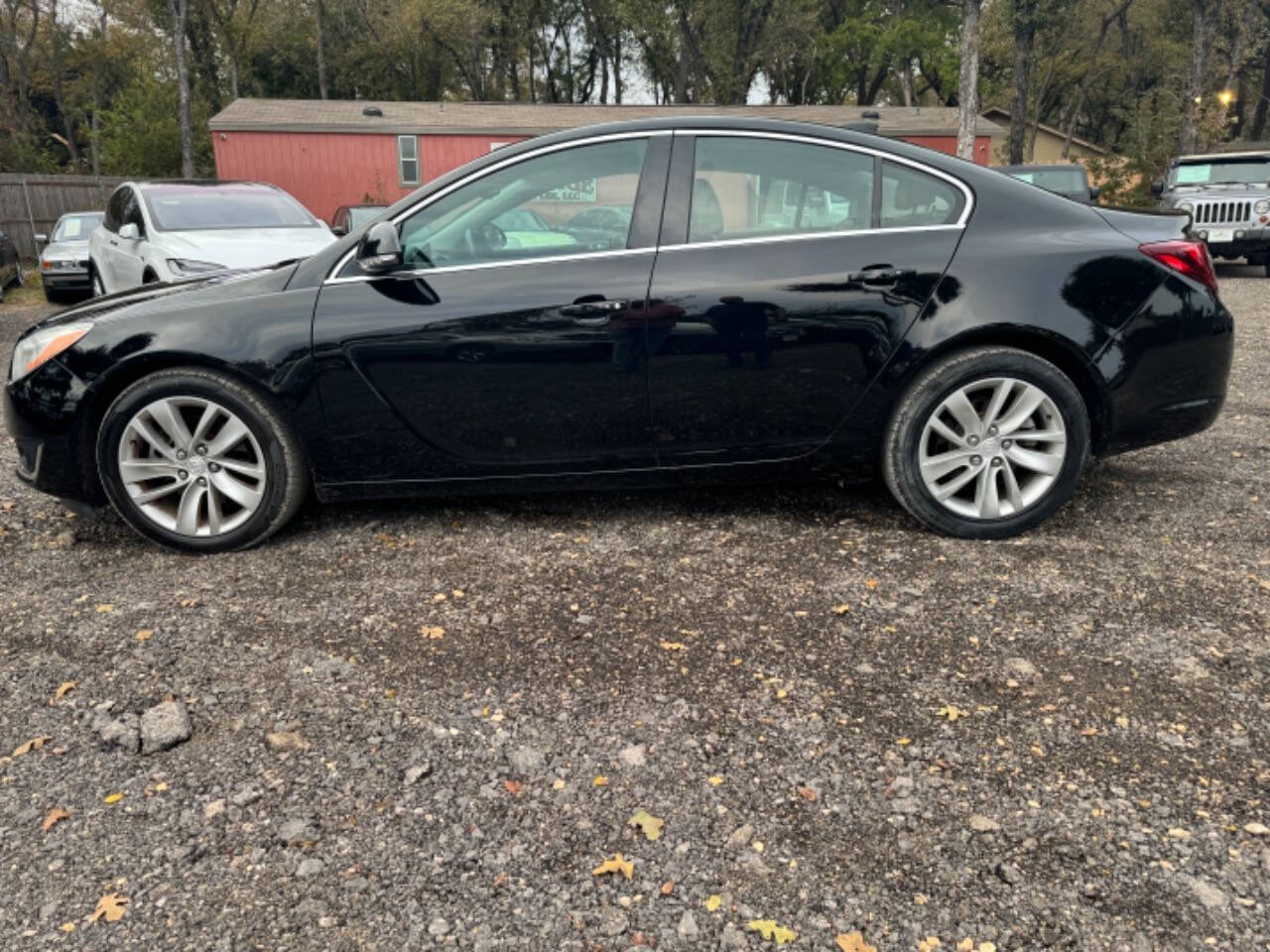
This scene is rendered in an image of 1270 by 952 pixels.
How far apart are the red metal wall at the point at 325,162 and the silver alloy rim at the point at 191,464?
26527 millimetres

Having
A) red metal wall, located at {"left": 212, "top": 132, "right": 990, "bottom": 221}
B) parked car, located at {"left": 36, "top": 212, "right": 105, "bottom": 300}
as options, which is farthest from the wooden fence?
red metal wall, located at {"left": 212, "top": 132, "right": 990, "bottom": 221}

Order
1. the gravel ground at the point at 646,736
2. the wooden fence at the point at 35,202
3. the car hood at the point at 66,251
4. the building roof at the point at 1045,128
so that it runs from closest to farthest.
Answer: the gravel ground at the point at 646,736, the car hood at the point at 66,251, the wooden fence at the point at 35,202, the building roof at the point at 1045,128

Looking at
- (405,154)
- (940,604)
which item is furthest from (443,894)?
(405,154)

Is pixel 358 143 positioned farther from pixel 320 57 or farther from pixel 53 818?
pixel 53 818

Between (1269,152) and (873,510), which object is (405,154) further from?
(873,510)

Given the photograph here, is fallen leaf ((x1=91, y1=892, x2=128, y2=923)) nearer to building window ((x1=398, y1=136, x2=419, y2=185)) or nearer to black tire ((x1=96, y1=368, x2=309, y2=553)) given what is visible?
black tire ((x1=96, y1=368, x2=309, y2=553))

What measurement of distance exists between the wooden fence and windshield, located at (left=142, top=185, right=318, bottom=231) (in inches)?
516

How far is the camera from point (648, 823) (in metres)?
2.16

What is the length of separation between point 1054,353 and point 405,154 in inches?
1114

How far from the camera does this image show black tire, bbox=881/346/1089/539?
3.63 meters

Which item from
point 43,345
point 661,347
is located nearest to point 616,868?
point 661,347

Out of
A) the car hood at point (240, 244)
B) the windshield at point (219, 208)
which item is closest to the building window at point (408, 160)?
the windshield at point (219, 208)

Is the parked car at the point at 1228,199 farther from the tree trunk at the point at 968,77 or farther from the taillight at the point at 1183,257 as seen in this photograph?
the taillight at the point at 1183,257

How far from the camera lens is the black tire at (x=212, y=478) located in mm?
3588
